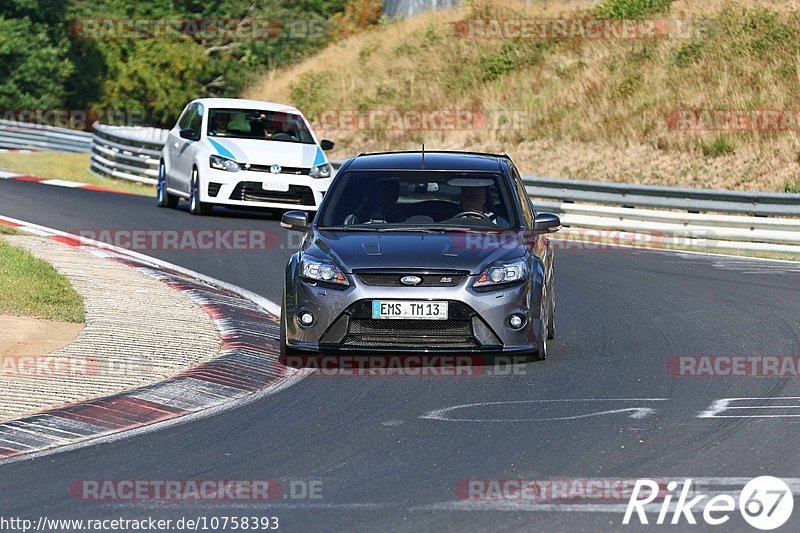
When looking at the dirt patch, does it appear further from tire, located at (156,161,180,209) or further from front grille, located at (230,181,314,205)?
tire, located at (156,161,180,209)

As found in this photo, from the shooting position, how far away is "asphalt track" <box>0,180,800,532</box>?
259 inches

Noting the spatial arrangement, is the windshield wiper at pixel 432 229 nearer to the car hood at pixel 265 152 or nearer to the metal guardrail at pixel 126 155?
the car hood at pixel 265 152

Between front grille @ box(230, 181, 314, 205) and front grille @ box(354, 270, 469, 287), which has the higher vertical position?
front grille @ box(354, 270, 469, 287)

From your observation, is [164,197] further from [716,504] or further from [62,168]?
[716,504]

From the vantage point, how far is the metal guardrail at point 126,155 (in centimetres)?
2942

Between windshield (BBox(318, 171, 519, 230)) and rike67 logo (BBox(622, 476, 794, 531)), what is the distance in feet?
15.6

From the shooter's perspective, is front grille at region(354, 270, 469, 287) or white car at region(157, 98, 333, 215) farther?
white car at region(157, 98, 333, 215)

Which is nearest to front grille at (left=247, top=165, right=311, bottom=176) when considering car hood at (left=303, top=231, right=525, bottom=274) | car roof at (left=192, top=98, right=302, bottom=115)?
car roof at (left=192, top=98, right=302, bottom=115)

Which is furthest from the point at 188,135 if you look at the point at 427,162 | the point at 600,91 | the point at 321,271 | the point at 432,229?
the point at 600,91

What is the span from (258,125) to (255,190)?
1673mm

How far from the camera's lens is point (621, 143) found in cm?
3434

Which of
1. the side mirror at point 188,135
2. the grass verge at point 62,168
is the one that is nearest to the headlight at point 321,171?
the side mirror at point 188,135

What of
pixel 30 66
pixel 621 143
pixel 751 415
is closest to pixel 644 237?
pixel 621 143

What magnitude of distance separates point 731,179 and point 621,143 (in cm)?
430
